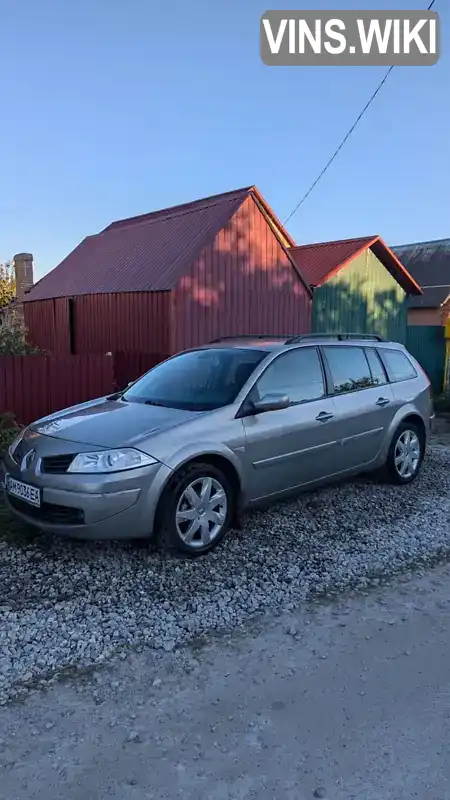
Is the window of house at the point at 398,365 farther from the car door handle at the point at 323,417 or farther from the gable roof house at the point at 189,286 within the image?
the gable roof house at the point at 189,286

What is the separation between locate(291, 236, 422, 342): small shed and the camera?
16.2m

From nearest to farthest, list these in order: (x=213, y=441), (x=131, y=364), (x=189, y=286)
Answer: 1. (x=213, y=441)
2. (x=189, y=286)
3. (x=131, y=364)

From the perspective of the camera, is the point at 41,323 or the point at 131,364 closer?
the point at 131,364

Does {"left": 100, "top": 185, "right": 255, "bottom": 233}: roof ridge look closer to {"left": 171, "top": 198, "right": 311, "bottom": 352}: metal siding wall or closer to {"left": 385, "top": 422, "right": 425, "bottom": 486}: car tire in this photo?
{"left": 171, "top": 198, "right": 311, "bottom": 352}: metal siding wall

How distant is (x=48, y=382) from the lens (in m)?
8.66

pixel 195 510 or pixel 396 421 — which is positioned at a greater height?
pixel 396 421

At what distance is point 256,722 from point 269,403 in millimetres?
2551

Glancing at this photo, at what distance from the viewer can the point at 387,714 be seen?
2.77 meters

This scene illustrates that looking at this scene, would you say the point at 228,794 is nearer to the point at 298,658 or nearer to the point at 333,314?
the point at 298,658

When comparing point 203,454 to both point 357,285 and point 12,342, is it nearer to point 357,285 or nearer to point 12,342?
point 12,342

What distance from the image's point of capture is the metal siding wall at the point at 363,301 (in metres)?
16.3

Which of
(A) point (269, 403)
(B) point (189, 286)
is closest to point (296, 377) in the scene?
(A) point (269, 403)

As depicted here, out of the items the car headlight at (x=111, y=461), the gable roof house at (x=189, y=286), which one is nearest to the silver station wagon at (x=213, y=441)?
the car headlight at (x=111, y=461)

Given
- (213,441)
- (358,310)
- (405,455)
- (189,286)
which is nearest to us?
(213,441)
